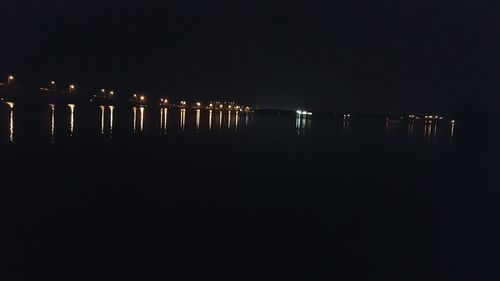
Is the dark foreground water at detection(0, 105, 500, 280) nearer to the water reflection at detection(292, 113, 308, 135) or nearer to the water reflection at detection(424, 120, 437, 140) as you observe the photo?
the water reflection at detection(292, 113, 308, 135)

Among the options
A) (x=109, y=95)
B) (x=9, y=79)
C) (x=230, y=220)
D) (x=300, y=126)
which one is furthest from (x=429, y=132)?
(x=109, y=95)

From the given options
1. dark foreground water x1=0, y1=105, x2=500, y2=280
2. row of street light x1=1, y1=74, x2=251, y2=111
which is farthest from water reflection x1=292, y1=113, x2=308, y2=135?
row of street light x1=1, y1=74, x2=251, y2=111

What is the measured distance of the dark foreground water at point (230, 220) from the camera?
6.59m

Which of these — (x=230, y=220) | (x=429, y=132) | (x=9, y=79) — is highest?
(x=9, y=79)

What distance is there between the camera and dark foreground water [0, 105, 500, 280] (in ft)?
21.6

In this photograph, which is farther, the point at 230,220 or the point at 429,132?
the point at 429,132

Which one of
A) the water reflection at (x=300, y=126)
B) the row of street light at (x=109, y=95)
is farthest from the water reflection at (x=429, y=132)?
the row of street light at (x=109, y=95)

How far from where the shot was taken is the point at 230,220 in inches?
346

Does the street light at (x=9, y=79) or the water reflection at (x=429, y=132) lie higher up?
the street light at (x=9, y=79)

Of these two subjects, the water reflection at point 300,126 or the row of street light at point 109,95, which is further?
the row of street light at point 109,95

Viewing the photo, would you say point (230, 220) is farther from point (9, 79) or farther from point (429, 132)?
point (9, 79)

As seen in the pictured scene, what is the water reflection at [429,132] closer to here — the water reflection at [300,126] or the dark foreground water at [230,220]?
the water reflection at [300,126]

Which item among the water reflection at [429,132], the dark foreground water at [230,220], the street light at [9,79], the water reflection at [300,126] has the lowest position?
the dark foreground water at [230,220]

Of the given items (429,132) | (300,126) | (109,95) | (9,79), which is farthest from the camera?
(109,95)
